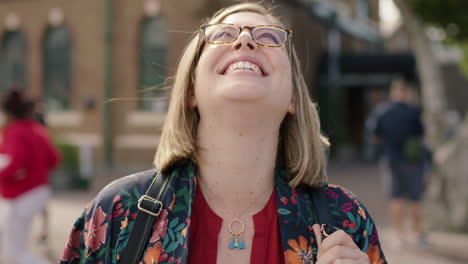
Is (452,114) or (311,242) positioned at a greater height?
(452,114)

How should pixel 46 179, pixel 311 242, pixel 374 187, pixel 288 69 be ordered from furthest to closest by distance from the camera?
pixel 374 187 < pixel 46 179 < pixel 288 69 < pixel 311 242

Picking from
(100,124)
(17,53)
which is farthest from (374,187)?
(17,53)

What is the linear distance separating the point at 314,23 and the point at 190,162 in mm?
19107

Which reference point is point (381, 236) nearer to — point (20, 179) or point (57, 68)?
point (20, 179)

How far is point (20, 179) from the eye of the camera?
169 inches

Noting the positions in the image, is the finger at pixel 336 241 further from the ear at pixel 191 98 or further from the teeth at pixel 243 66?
the ear at pixel 191 98

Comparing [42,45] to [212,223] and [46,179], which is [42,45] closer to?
[46,179]

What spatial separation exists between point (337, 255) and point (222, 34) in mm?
833

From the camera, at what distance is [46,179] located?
463 cm

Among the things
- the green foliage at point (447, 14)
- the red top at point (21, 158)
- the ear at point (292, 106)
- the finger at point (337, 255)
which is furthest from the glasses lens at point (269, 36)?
the green foliage at point (447, 14)

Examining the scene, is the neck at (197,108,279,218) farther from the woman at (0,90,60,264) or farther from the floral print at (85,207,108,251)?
the woman at (0,90,60,264)

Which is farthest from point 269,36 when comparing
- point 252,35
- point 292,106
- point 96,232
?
point 96,232

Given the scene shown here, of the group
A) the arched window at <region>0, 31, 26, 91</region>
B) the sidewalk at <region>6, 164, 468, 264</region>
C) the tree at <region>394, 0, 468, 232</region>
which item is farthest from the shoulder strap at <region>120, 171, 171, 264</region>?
the arched window at <region>0, 31, 26, 91</region>

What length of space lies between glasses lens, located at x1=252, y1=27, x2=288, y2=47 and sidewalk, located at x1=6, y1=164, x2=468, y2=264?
4.40 meters
